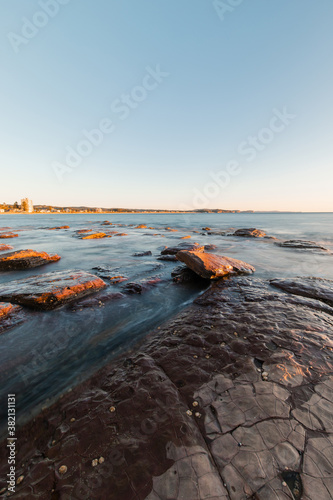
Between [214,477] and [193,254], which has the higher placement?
[193,254]

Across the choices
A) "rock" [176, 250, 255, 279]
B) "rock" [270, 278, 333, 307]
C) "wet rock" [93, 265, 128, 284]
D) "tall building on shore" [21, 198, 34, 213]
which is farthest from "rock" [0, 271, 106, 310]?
"tall building on shore" [21, 198, 34, 213]

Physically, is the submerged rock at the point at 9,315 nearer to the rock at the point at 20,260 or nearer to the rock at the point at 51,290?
the rock at the point at 51,290

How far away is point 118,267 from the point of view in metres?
10.5

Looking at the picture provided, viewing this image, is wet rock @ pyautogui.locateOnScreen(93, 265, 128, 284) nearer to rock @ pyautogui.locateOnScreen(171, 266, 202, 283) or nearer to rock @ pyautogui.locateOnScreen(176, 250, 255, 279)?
rock @ pyautogui.locateOnScreen(171, 266, 202, 283)

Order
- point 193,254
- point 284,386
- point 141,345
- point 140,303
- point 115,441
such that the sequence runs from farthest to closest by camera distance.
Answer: point 193,254, point 140,303, point 141,345, point 284,386, point 115,441

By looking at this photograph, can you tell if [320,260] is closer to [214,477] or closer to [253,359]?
[253,359]

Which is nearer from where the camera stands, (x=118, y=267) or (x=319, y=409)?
(x=319, y=409)

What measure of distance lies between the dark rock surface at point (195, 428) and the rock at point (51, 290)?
11.0ft

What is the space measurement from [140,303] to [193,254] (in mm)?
3517

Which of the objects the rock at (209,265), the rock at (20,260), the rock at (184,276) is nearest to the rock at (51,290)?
the rock at (184,276)

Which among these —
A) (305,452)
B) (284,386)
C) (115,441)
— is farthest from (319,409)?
(115,441)

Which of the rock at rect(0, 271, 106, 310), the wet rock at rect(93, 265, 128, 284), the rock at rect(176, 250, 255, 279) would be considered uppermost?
the rock at rect(176, 250, 255, 279)

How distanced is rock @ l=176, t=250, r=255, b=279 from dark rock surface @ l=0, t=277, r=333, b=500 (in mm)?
4032

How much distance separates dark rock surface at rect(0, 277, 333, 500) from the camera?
1.74 m
